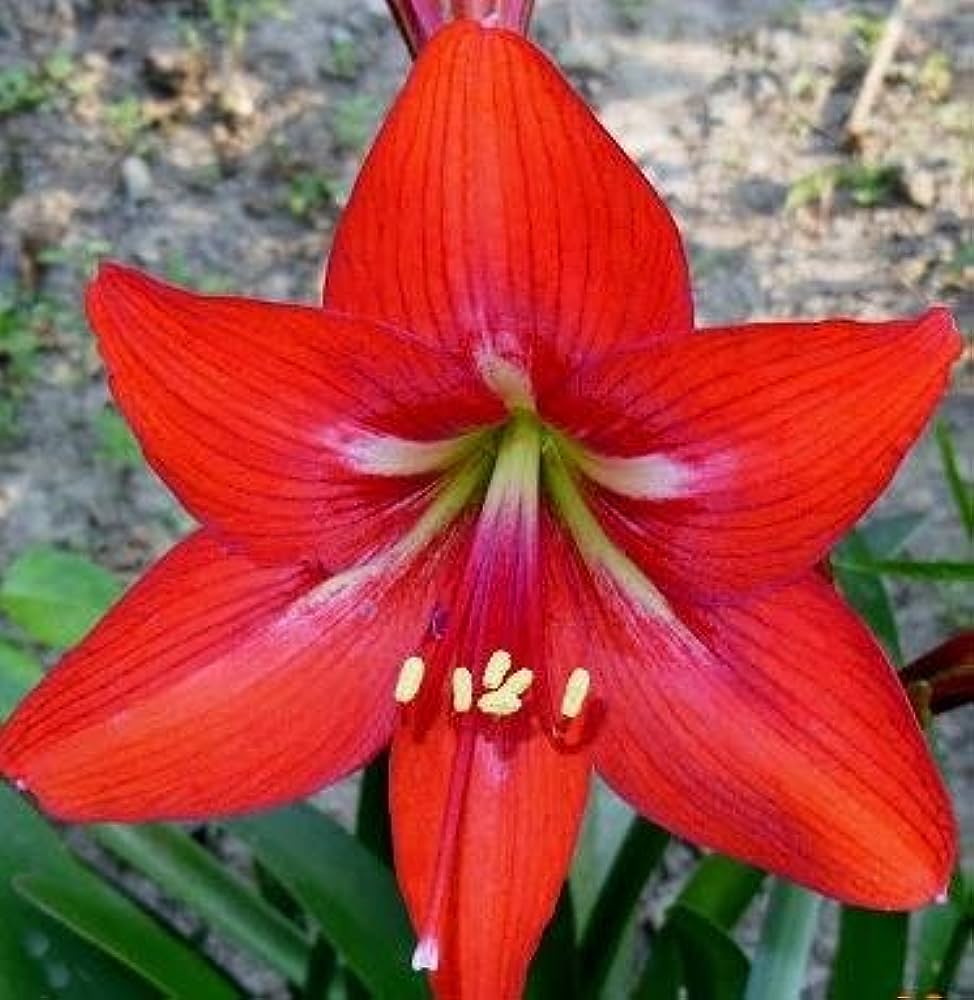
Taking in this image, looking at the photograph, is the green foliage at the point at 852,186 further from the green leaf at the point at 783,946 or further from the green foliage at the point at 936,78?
the green leaf at the point at 783,946

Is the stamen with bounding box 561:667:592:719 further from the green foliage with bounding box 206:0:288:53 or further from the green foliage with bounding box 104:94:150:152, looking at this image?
the green foliage with bounding box 206:0:288:53

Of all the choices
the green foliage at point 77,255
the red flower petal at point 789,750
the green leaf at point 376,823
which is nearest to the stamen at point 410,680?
the red flower petal at point 789,750

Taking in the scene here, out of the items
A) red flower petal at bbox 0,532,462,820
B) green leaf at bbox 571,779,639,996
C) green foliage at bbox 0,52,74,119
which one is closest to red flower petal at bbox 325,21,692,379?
red flower petal at bbox 0,532,462,820

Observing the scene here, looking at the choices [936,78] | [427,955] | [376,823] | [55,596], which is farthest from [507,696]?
[936,78]

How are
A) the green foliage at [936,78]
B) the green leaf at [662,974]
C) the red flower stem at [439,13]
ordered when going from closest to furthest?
the red flower stem at [439,13] → the green leaf at [662,974] → the green foliage at [936,78]

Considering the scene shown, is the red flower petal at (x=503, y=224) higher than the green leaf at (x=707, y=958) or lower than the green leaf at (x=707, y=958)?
higher

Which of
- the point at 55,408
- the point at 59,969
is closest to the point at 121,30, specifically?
the point at 55,408
